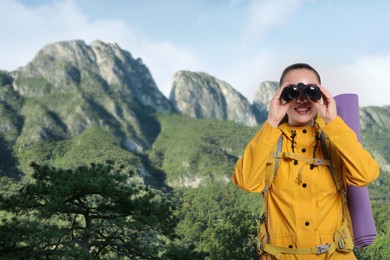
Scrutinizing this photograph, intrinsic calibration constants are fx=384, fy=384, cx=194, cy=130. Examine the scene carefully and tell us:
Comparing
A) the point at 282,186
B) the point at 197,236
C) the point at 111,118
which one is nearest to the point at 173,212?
the point at 282,186

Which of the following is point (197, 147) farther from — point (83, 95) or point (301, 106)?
point (301, 106)

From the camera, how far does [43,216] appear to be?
862 centimetres

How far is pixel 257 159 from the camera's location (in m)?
1.99

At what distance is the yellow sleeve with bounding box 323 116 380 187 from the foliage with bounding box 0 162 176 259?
7127 millimetres

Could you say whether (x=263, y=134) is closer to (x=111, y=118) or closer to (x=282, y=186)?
(x=282, y=186)

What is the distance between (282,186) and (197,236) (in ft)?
199

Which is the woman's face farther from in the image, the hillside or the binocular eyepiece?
A: the hillside

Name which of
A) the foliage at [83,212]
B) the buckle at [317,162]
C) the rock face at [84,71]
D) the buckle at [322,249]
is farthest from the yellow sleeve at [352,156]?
the rock face at [84,71]

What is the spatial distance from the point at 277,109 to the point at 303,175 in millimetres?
372

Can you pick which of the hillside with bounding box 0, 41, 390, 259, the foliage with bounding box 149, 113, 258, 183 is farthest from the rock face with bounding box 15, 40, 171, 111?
the foliage with bounding box 149, 113, 258, 183

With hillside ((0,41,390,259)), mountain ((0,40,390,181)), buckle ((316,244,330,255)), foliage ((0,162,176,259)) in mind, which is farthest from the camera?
mountain ((0,40,390,181))

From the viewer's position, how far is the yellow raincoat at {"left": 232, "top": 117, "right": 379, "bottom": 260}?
6.22 ft

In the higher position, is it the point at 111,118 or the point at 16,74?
the point at 16,74

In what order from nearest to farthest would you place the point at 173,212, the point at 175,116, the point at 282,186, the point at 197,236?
the point at 282,186
the point at 173,212
the point at 197,236
the point at 175,116
